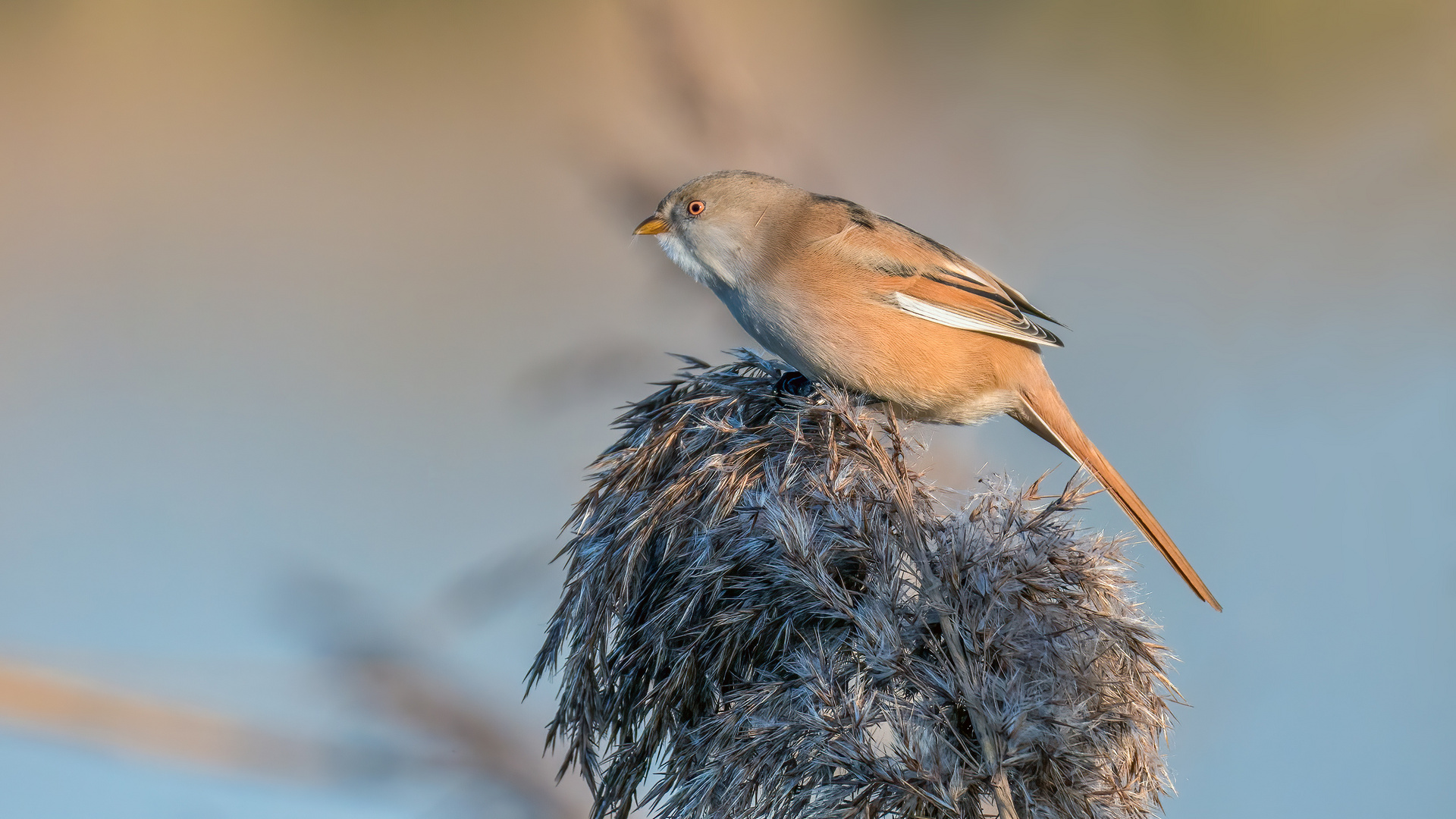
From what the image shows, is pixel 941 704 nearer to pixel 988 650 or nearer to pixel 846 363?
pixel 988 650

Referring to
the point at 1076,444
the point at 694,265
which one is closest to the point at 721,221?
the point at 694,265

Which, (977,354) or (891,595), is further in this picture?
(977,354)

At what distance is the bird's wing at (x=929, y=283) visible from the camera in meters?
1.38

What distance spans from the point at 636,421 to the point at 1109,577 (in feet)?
1.99

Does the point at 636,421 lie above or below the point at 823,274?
below

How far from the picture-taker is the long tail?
1283 millimetres

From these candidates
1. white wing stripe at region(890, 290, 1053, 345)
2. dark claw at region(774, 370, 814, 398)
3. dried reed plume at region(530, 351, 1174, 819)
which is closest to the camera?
dried reed plume at region(530, 351, 1174, 819)

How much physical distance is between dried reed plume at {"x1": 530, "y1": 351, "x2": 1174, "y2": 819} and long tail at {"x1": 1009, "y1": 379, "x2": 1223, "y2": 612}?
0.39 m

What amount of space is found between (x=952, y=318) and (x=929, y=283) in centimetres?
7

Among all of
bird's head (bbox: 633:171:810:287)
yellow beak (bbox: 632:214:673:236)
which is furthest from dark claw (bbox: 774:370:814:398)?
yellow beak (bbox: 632:214:673:236)

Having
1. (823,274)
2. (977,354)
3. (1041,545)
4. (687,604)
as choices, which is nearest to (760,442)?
(687,604)

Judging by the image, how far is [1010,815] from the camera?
2.48 feet

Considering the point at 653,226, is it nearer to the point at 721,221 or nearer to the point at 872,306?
the point at 721,221

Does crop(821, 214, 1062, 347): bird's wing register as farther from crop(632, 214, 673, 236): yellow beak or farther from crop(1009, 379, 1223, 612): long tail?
crop(632, 214, 673, 236): yellow beak
